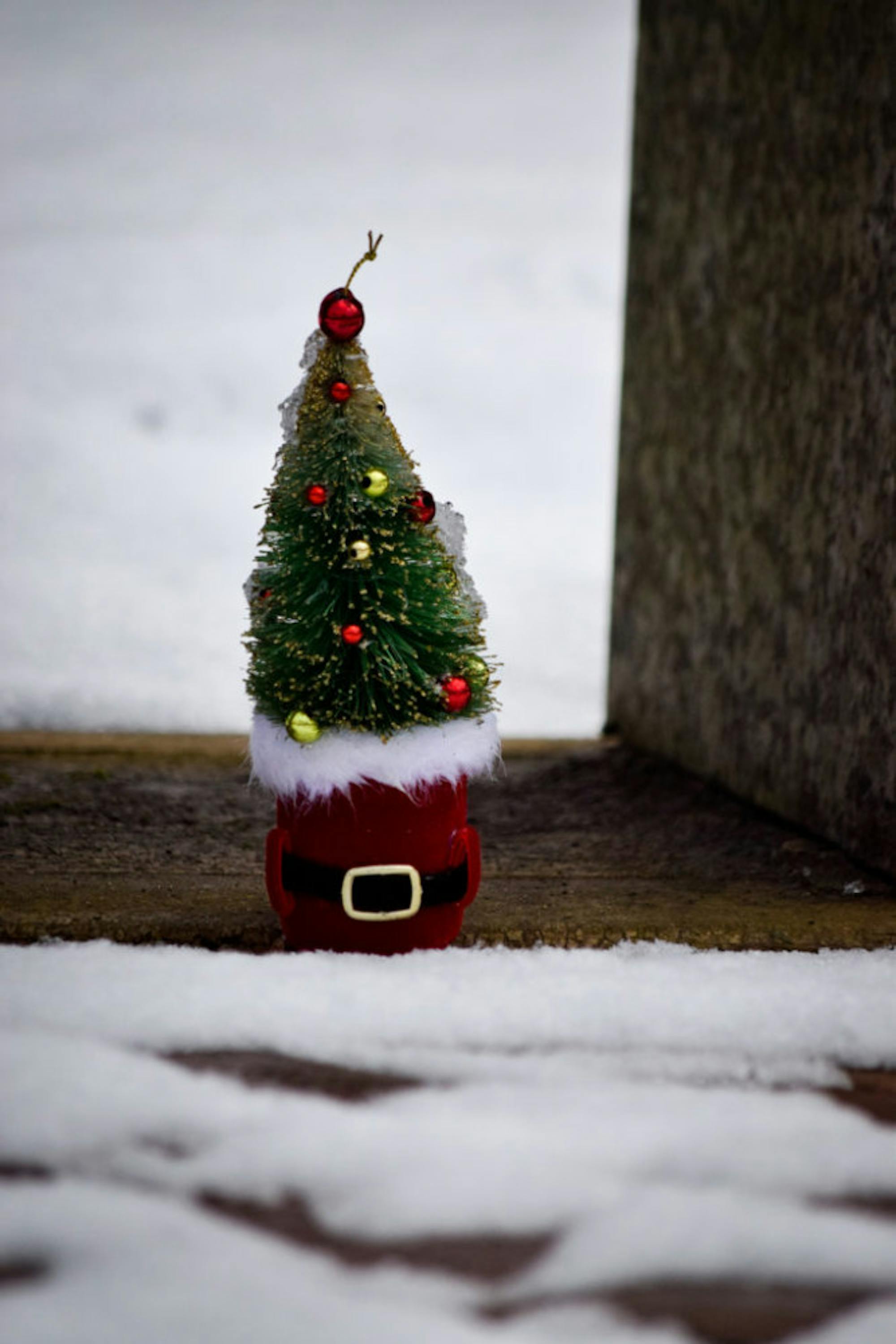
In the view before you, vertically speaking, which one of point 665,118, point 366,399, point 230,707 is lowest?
point 230,707

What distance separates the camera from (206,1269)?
0.69 metres

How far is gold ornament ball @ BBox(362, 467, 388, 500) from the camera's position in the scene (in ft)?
3.57

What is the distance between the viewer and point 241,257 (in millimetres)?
2830

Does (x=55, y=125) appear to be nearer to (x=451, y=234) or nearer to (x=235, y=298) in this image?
(x=235, y=298)

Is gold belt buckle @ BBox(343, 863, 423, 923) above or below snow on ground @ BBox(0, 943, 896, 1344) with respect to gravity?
above

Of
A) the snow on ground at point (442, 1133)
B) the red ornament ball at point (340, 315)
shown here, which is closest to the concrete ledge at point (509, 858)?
the snow on ground at point (442, 1133)

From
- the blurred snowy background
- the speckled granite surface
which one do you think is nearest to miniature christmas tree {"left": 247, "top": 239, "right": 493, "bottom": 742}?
the speckled granite surface

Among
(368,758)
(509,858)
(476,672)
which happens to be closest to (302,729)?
(368,758)

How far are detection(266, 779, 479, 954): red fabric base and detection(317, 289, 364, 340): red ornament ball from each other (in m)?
0.38

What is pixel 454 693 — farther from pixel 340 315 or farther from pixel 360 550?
pixel 340 315

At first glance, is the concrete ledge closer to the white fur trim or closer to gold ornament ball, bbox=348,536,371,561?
the white fur trim

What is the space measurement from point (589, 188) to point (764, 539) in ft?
4.81

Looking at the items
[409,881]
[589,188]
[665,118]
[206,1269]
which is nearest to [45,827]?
[409,881]

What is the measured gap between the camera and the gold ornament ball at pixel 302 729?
1.08 m
